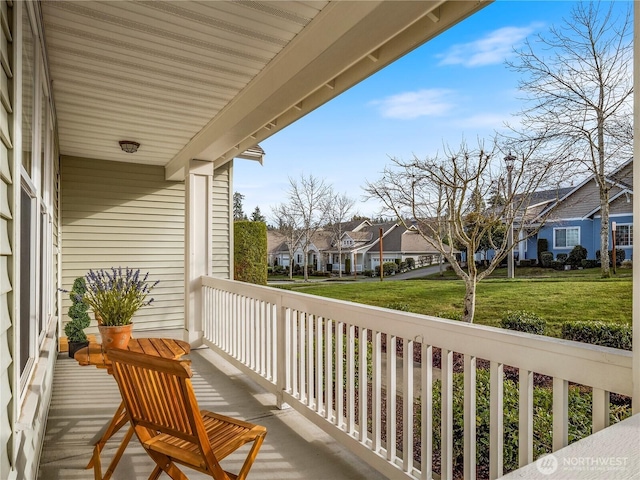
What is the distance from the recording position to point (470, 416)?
5.73 feet

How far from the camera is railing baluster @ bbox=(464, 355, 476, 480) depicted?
68.5 inches

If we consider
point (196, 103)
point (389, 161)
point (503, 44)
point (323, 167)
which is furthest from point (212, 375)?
point (323, 167)

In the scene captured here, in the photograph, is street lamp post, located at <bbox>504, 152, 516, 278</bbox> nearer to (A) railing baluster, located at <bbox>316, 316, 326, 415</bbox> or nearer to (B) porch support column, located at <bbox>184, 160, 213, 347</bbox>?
(A) railing baluster, located at <bbox>316, 316, 326, 415</bbox>

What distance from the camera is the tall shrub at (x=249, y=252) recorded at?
29.8 feet

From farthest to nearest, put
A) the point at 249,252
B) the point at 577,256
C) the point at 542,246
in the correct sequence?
the point at 249,252
the point at 542,246
the point at 577,256

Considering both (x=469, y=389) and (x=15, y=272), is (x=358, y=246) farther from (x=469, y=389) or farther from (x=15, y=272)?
(x=15, y=272)

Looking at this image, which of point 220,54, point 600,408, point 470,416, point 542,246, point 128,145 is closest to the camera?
point 600,408

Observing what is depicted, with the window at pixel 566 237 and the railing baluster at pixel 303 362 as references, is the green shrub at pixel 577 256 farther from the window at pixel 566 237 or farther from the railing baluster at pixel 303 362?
the railing baluster at pixel 303 362

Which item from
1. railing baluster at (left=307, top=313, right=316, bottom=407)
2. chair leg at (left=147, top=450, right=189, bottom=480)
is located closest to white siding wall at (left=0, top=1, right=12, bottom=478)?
chair leg at (left=147, top=450, right=189, bottom=480)

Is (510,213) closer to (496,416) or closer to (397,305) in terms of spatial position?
(397,305)

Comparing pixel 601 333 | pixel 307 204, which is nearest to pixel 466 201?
pixel 601 333

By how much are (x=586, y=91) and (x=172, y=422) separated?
11.9ft

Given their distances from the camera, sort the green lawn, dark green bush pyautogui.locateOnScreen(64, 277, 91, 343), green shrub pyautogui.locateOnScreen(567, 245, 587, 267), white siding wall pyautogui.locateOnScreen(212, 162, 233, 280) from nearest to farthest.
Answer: the green lawn → green shrub pyautogui.locateOnScreen(567, 245, 587, 267) → dark green bush pyautogui.locateOnScreen(64, 277, 91, 343) → white siding wall pyautogui.locateOnScreen(212, 162, 233, 280)

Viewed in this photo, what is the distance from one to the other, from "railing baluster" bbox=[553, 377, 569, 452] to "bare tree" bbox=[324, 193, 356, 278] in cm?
524
